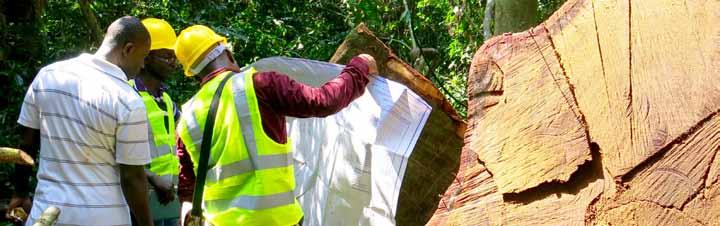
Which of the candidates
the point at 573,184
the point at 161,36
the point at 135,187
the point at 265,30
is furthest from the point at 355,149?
the point at 265,30

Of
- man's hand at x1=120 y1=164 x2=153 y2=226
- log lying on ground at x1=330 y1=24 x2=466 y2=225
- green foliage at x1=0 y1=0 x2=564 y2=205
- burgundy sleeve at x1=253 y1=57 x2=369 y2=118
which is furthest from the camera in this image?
green foliage at x1=0 y1=0 x2=564 y2=205

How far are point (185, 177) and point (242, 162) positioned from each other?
41cm

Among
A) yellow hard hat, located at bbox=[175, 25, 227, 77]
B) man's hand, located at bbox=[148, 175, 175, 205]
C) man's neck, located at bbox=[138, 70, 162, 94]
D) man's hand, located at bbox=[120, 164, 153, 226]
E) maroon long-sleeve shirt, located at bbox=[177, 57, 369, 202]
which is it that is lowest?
man's hand, located at bbox=[148, 175, 175, 205]

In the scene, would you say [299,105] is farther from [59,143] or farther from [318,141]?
[318,141]

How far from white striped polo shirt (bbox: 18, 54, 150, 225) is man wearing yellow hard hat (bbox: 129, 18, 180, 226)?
773mm

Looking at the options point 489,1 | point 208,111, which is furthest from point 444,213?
point 489,1

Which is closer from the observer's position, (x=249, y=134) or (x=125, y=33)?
(x=249, y=134)

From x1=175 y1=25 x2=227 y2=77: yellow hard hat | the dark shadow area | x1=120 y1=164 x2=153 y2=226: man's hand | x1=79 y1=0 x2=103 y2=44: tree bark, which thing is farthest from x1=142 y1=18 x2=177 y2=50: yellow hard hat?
x1=79 y1=0 x2=103 y2=44: tree bark

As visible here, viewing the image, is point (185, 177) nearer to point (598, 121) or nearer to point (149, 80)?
point (149, 80)

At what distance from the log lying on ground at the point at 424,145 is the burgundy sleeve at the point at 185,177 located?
32.5 inches

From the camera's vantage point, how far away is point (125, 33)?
2.80 m

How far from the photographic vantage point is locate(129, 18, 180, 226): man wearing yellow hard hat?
11.8 feet

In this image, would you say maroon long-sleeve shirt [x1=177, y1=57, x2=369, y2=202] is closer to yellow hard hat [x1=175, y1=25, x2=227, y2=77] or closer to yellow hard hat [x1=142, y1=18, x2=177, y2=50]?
yellow hard hat [x1=175, y1=25, x2=227, y2=77]

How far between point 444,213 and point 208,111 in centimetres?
100
